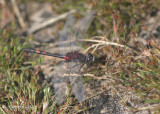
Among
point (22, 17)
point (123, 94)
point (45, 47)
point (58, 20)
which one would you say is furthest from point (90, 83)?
point (22, 17)

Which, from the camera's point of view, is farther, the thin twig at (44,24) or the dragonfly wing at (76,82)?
the thin twig at (44,24)

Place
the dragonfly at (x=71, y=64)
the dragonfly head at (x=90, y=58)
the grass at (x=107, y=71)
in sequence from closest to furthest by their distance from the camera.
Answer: the grass at (x=107, y=71), the dragonfly at (x=71, y=64), the dragonfly head at (x=90, y=58)

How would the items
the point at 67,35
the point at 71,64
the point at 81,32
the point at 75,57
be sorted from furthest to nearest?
the point at 67,35 < the point at 81,32 < the point at 75,57 < the point at 71,64

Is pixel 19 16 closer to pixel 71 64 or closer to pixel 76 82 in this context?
pixel 71 64

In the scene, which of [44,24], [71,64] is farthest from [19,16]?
[71,64]

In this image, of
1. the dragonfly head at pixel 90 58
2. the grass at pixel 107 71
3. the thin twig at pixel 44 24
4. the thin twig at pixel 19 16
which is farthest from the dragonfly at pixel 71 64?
the thin twig at pixel 19 16

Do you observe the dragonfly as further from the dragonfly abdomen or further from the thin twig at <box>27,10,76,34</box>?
the thin twig at <box>27,10,76,34</box>

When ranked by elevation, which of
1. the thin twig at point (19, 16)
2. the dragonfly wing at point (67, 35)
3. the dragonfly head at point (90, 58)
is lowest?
the dragonfly head at point (90, 58)

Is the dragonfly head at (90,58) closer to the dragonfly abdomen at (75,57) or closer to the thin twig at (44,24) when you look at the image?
the dragonfly abdomen at (75,57)

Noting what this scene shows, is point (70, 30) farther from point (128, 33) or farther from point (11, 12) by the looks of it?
point (11, 12)
